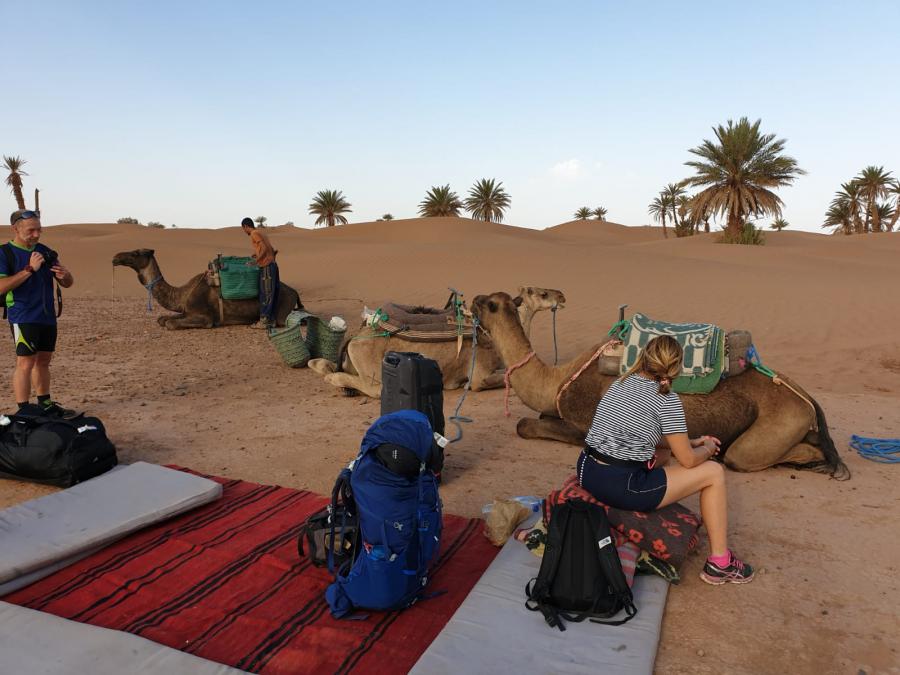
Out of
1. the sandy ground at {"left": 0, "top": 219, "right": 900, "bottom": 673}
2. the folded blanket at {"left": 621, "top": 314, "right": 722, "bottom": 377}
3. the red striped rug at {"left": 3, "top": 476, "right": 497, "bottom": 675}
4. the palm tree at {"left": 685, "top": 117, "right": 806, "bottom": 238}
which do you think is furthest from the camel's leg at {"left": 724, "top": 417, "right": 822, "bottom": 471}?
the palm tree at {"left": 685, "top": 117, "right": 806, "bottom": 238}

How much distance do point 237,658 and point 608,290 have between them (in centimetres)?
1725

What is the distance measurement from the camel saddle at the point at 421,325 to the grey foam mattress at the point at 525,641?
470 cm

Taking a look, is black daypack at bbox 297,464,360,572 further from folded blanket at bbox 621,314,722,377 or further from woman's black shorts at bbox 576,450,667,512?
folded blanket at bbox 621,314,722,377

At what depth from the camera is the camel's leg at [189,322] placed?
1256 centimetres

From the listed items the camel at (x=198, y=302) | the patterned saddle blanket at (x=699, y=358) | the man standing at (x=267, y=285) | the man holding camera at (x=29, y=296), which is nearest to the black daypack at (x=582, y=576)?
the patterned saddle blanket at (x=699, y=358)

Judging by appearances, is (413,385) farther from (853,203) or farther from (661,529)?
(853,203)

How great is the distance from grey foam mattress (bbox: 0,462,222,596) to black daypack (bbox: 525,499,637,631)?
2.43m

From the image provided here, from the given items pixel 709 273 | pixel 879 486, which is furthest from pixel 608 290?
pixel 879 486

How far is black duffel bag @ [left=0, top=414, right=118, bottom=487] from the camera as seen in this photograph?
471 cm

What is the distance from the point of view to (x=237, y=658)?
2.93 meters

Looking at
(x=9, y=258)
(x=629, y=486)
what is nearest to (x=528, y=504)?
(x=629, y=486)

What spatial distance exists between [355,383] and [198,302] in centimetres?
636

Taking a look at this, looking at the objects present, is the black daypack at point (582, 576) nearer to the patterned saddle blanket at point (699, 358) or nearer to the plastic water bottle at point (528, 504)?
the plastic water bottle at point (528, 504)

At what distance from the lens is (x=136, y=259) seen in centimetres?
1298
